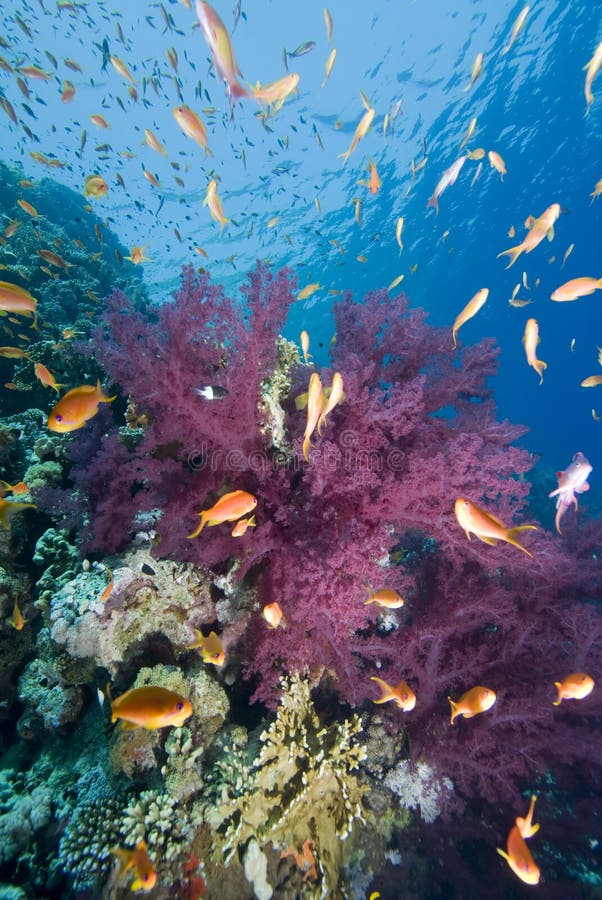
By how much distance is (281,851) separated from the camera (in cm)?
325

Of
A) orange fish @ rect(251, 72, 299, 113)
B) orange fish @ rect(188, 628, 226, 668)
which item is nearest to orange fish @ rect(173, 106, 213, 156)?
orange fish @ rect(251, 72, 299, 113)

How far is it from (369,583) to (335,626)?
538 mm

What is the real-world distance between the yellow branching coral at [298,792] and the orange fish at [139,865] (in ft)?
1.69

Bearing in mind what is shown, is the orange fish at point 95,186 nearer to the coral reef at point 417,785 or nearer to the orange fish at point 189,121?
the orange fish at point 189,121

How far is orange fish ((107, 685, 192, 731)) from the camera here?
208 centimetres

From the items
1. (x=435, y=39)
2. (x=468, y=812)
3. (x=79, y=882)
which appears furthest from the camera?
(x=435, y=39)

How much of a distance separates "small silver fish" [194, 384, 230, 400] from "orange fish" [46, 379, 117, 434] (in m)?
0.87

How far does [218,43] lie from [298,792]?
6.00 metres

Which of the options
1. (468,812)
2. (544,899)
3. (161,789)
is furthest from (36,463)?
(544,899)

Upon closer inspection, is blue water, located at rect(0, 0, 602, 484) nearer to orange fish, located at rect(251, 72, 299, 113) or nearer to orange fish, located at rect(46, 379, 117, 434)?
orange fish, located at rect(251, 72, 299, 113)

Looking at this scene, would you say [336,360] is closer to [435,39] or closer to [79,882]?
[79,882]

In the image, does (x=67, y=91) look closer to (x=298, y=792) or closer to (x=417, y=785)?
(x=298, y=792)

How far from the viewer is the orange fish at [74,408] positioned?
7.97 ft

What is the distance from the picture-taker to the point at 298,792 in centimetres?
330
